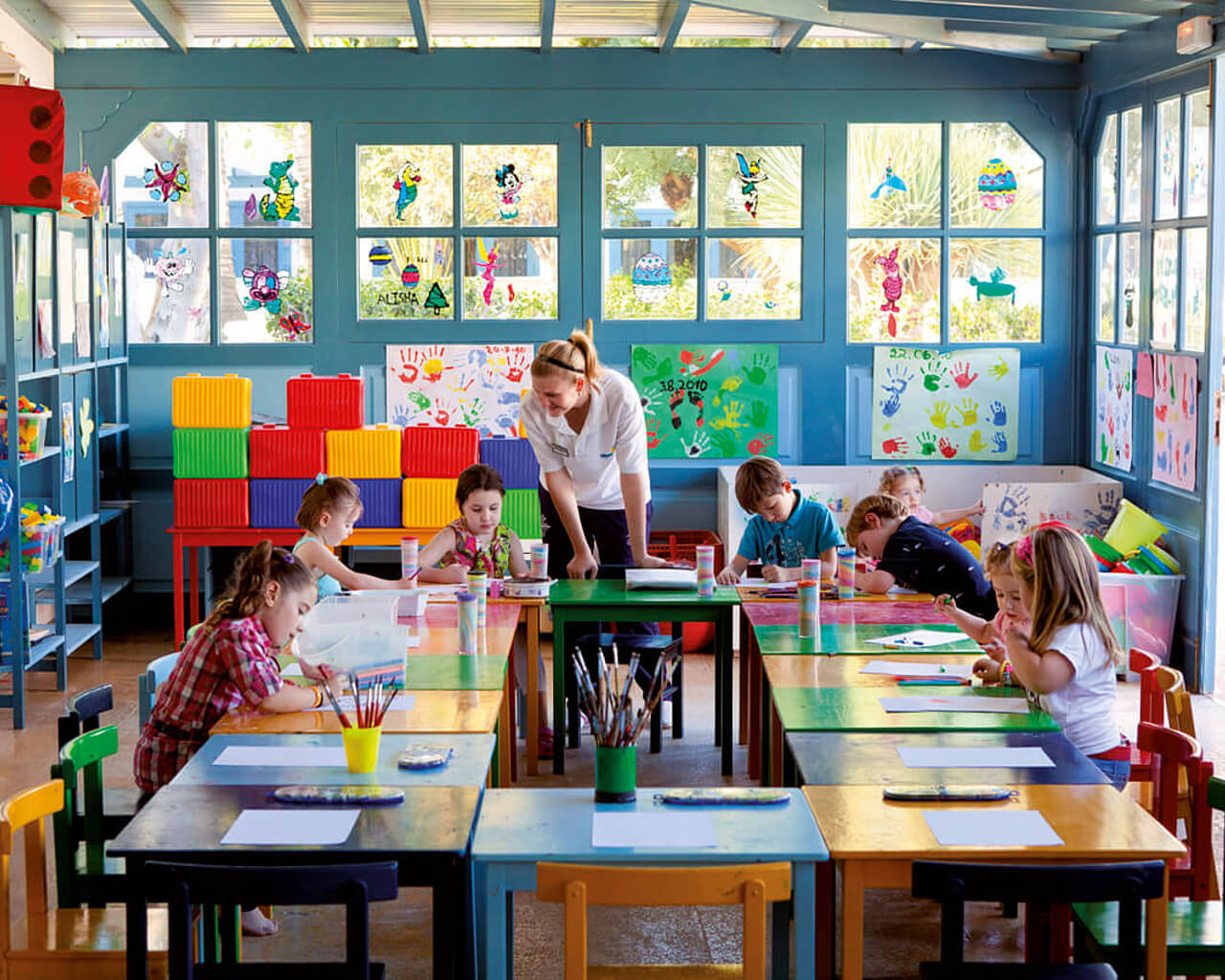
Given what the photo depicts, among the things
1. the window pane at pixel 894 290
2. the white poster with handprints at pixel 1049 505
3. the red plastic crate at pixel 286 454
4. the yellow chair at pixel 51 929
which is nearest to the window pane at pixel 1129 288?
the white poster with handprints at pixel 1049 505

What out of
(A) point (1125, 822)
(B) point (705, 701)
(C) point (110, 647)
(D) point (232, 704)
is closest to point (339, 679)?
(D) point (232, 704)

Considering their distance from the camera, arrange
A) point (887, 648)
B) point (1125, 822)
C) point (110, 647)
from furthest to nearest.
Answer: point (110, 647), point (887, 648), point (1125, 822)

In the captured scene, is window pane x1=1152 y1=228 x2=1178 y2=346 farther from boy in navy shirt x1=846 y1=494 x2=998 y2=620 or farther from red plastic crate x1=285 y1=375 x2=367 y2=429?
red plastic crate x1=285 y1=375 x2=367 y2=429

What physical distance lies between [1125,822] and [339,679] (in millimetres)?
1929

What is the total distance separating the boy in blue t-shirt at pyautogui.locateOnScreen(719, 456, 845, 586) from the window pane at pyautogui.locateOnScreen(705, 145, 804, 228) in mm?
3156

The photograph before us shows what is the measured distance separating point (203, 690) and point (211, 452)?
405 cm

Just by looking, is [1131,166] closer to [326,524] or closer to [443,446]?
[443,446]

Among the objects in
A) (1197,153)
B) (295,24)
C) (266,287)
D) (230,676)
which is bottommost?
(230,676)

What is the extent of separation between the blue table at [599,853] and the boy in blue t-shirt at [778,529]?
2.53 meters

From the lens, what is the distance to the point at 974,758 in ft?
11.0

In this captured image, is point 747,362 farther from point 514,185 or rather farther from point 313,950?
point 313,950

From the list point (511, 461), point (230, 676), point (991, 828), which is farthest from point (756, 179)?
point (991, 828)

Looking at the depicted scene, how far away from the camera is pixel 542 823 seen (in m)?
2.90

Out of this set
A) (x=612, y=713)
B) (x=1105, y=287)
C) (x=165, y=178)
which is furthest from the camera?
(x=165, y=178)
